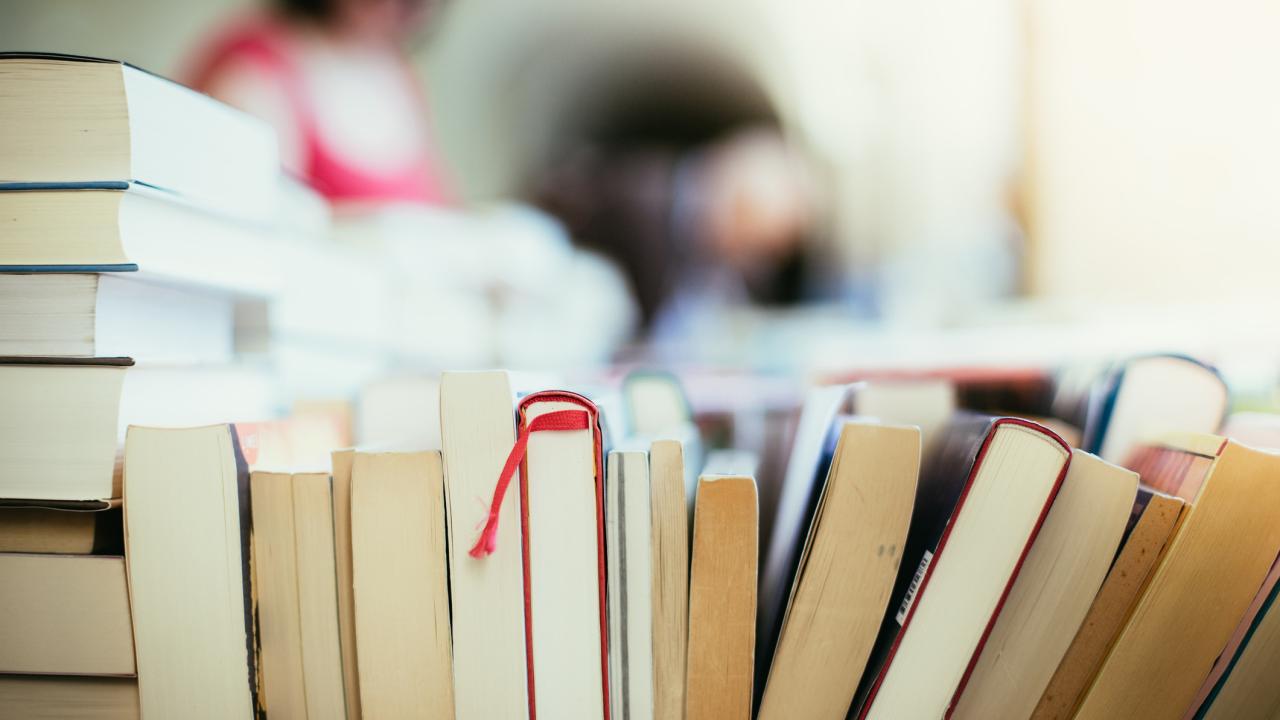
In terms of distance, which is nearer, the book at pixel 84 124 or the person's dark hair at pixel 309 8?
the book at pixel 84 124

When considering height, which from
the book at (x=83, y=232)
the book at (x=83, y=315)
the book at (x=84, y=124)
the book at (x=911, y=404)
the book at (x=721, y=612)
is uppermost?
the book at (x=84, y=124)

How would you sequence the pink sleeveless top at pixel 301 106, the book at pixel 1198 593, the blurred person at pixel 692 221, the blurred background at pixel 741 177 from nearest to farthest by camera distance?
1. the book at pixel 1198 593
2. the blurred background at pixel 741 177
3. the pink sleeveless top at pixel 301 106
4. the blurred person at pixel 692 221

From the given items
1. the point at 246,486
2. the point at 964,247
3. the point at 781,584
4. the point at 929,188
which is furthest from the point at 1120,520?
the point at 929,188

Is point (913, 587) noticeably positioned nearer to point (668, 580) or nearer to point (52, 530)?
point (668, 580)

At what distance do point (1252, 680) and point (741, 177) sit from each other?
Result: 2.11 m

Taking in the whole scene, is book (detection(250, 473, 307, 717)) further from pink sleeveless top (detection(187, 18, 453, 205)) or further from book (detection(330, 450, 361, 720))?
pink sleeveless top (detection(187, 18, 453, 205))

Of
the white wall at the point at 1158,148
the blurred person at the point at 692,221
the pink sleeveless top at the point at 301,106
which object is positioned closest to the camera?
the white wall at the point at 1158,148

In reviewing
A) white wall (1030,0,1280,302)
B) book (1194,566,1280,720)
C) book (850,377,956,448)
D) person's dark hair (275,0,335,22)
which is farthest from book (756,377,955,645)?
person's dark hair (275,0,335,22)

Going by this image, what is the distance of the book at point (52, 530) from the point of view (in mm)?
426

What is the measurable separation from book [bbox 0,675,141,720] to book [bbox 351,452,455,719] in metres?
0.15

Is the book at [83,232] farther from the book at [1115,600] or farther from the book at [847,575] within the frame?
the book at [1115,600]

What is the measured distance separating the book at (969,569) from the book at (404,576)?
240 millimetres

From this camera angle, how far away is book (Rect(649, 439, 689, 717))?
1.30 feet

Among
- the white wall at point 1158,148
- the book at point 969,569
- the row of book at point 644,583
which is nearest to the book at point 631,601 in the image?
the row of book at point 644,583
